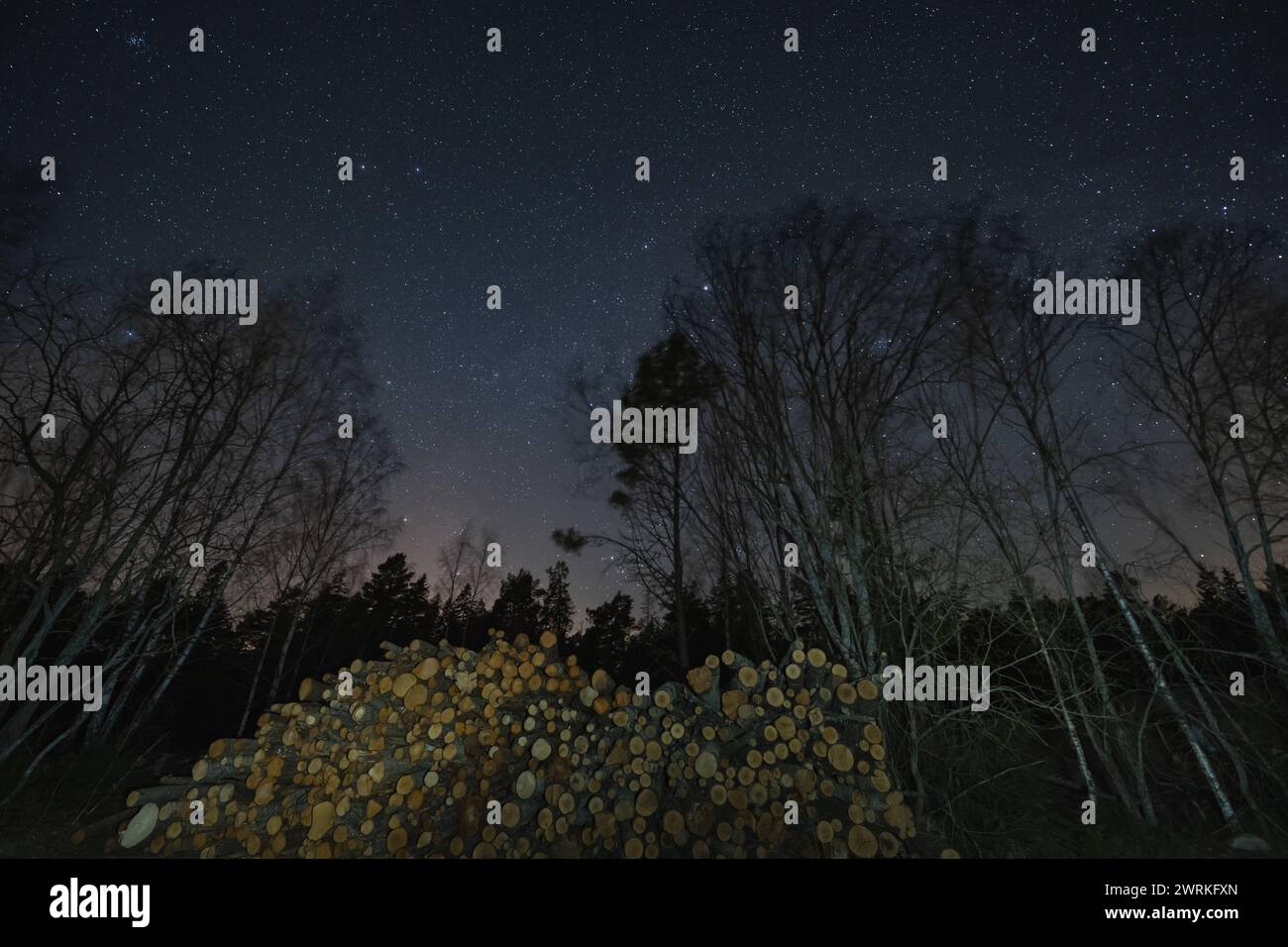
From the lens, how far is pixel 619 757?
3.15m

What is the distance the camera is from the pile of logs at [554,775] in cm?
290

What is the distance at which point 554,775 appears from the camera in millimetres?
3137

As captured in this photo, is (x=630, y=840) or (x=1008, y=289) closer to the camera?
(x=630, y=840)

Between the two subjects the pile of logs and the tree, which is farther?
the tree

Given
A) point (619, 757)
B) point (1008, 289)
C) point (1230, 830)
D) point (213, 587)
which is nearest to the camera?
point (619, 757)

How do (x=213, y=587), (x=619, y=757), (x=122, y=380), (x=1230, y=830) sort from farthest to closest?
(x=213, y=587) < (x=122, y=380) < (x=1230, y=830) < (x=619, y=757)

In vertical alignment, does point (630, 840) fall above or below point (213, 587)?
below

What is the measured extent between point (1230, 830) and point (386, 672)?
23.5 feet

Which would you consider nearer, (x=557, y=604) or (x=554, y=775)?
(x=554, y=775)

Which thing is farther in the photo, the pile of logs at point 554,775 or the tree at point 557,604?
the tree at point 557,604

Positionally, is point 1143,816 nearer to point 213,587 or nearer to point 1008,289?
point 1008,289

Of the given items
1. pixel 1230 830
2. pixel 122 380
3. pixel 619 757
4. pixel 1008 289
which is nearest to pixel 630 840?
pixel 619 757

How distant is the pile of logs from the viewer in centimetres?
290

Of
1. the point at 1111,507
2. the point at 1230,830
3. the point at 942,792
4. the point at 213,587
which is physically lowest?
the point at 1230,830
